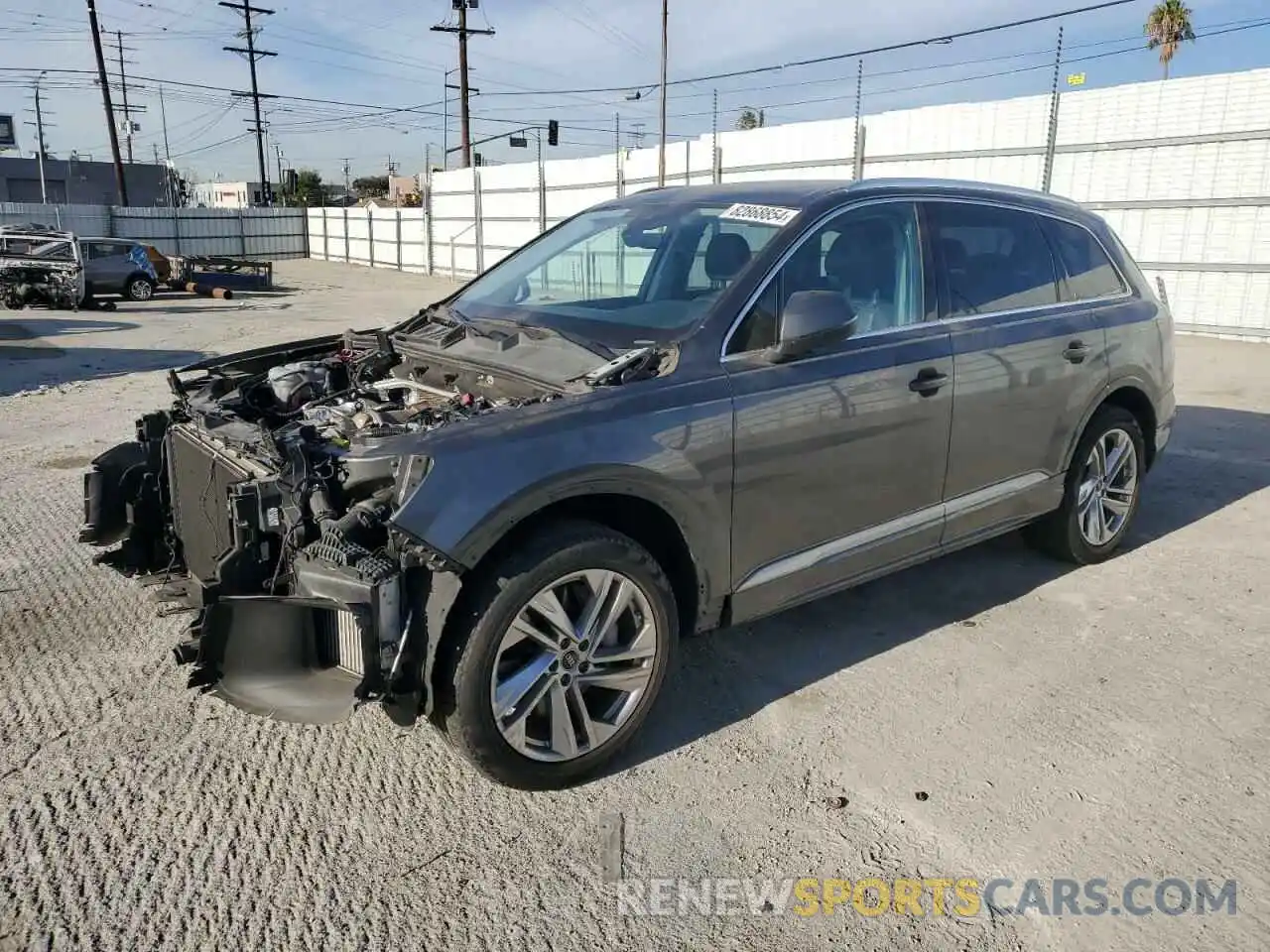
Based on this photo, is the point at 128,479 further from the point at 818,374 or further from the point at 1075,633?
the point at 1075,633

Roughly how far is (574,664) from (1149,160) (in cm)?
1430

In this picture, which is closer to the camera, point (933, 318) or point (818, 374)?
point (818, 374)

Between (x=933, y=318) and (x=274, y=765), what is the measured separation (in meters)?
2.99

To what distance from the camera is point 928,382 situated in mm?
3852

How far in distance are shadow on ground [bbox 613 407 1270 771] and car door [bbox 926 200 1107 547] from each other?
42 centimetres

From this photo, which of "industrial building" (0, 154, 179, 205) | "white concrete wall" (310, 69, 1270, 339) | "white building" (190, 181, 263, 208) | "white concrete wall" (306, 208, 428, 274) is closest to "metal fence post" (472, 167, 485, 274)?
"white concrete wall" (306, 208, 428, 274)

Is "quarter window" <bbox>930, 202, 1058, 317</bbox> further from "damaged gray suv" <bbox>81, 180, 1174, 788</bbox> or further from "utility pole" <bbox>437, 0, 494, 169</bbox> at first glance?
"utility pole" <bbox>437, 0, 494, 169</bbox>

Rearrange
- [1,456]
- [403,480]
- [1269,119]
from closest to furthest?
[403,480], [1,456], [1269,119]

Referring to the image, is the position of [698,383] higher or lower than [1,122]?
lower

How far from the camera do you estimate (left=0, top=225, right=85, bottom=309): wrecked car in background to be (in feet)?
63.8

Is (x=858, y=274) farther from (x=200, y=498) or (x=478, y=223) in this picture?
(x=478, y=223)

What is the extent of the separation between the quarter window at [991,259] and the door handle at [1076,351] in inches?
8.9

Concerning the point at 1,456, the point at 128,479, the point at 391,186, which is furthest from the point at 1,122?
the point at 128,479

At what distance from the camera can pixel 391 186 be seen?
7756 centimetres
